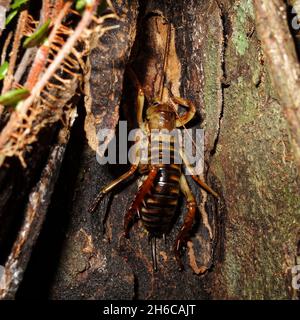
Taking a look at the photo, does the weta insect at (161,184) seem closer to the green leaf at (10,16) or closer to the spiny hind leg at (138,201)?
the spiny hind leg at (138,201)

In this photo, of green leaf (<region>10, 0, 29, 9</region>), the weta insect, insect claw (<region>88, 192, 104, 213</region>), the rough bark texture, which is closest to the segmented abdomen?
the weta insect

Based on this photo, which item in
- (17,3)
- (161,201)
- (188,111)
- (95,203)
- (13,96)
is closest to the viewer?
(13,96)

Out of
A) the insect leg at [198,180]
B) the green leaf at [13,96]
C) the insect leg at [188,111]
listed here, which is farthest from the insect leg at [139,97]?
the green leaf at [13,96]

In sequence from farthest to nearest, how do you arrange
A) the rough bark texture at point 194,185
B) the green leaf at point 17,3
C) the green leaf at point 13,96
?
the rough bark texture at point 194,185 < the green leaf at point 17,3 < the green leaf at point 13,96

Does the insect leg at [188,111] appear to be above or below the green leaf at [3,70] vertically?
above

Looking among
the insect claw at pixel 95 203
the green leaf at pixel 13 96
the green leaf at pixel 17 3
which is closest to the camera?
the green leaf at pixel 13 96

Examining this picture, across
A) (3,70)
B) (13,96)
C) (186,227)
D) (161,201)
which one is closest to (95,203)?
(161,201)

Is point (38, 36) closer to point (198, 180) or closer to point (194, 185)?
point (198, 180)
